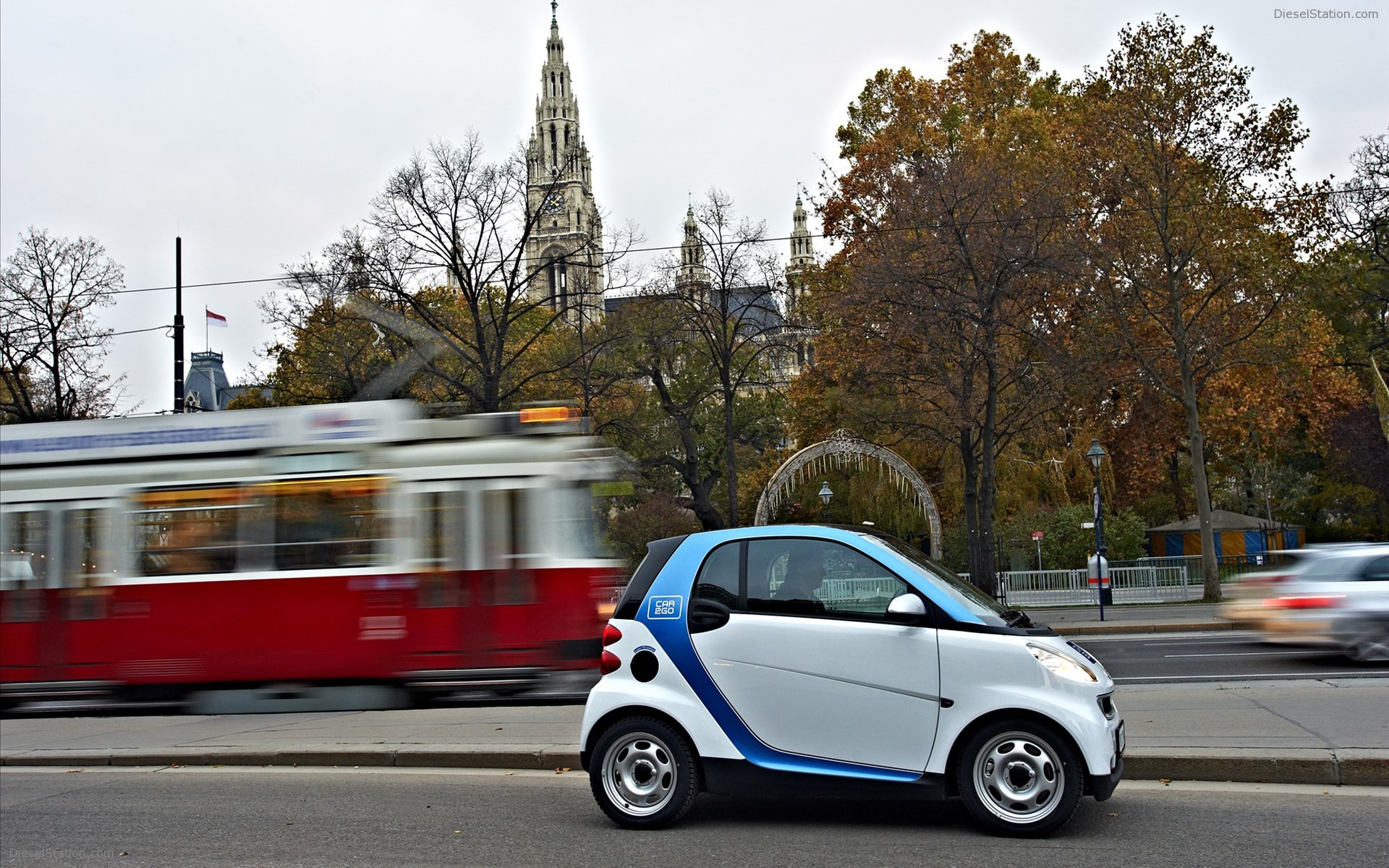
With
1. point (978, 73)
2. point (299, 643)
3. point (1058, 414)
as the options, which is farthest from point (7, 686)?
point (978, 73)

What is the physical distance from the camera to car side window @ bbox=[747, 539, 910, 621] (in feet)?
21.0

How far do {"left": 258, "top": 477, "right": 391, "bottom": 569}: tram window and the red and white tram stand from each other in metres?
0.02

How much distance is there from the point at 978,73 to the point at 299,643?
3320cm

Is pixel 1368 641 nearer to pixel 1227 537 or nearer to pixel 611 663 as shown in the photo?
pixel 611 663

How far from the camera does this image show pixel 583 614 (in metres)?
13.7

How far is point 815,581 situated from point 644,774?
1.50 meters

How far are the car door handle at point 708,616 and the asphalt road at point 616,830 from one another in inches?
45.7

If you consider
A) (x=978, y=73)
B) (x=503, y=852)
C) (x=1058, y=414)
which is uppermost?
(x=978, y=73)

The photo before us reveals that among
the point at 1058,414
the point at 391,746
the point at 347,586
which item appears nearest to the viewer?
the point at 391,746

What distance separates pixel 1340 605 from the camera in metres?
13.8

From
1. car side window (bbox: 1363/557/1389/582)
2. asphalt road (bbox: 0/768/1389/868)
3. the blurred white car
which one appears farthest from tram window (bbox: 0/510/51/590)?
car side window (bbox: 1363/557/1389/582)

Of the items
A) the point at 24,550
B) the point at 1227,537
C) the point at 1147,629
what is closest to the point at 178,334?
the point at 24,550

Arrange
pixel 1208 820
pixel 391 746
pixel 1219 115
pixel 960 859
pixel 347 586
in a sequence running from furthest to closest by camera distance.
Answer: pixel 1219 115, pixel 347 586, pixel 391 746, pixel 1208 820, pixel 960 859

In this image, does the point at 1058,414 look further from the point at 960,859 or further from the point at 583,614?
the point at 960,859
